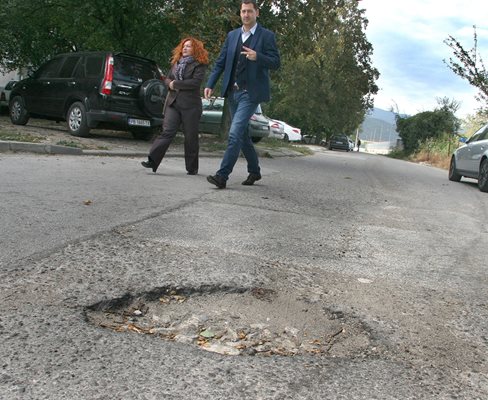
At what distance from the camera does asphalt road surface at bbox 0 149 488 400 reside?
77.4 inches

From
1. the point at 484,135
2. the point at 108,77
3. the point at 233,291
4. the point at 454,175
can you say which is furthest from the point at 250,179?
the point at 454,175

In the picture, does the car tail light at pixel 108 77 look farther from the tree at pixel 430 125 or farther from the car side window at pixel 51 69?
the tree at pixel 430 125

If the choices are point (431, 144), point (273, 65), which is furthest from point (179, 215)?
point (431, 144)

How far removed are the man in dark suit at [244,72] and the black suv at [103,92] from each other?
5203 mm

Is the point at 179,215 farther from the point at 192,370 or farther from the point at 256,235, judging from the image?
the point at 192,370

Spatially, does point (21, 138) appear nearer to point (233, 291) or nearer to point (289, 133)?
point (233, 291)

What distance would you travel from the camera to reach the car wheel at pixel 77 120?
Result: 37.7 feet

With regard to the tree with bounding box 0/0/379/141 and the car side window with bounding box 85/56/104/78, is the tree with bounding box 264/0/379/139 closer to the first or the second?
the tree with bounding box 0/0/379/141

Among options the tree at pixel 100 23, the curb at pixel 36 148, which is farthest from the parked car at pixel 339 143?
the curb at pixel 36 148

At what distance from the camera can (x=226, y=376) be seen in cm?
198

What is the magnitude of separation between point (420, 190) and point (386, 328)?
7.45 metres

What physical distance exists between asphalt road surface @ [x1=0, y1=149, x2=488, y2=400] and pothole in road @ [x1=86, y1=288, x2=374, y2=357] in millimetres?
14

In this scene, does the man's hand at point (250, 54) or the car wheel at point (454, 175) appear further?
the car wheel at point (454, 175)

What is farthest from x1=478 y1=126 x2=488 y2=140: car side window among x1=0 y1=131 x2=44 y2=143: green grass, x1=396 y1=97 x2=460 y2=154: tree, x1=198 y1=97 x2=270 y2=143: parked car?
x1=396 y1=97 x2=460 y2=154: tree
